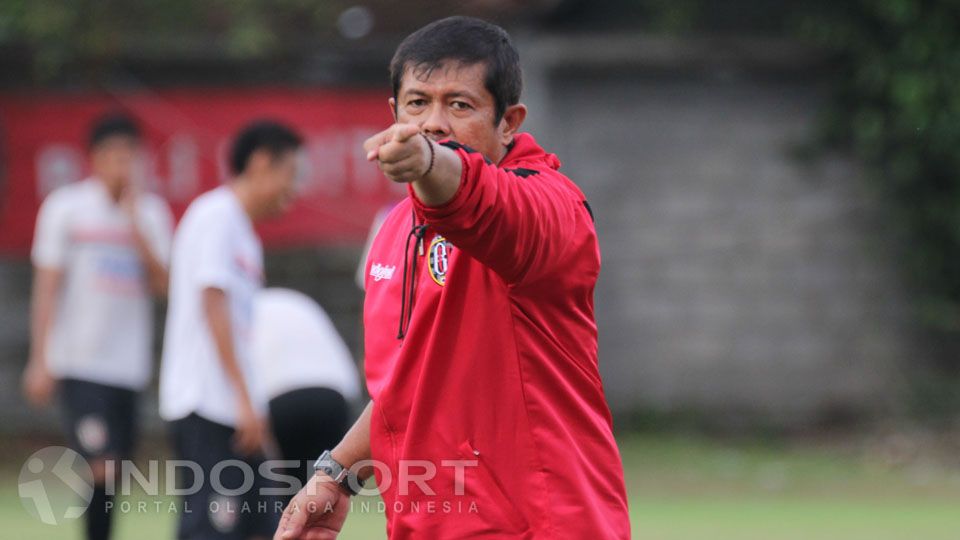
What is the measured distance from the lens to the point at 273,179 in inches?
255

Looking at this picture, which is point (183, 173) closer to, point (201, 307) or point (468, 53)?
point (201, 307)

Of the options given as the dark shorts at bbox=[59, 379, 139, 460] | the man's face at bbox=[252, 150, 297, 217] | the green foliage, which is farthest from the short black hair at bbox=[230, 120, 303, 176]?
the green foliage

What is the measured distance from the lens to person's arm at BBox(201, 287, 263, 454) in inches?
239

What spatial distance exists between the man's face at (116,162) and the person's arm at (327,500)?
460cm

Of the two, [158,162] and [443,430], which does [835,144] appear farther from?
[443,430]

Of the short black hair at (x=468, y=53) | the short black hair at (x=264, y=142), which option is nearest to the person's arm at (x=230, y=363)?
the short black hair at (x=264, y=142)

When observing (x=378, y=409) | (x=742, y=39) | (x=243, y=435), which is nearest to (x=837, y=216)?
(x=742, y=39)

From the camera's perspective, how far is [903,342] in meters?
13.8

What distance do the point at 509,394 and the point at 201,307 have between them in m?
3.26

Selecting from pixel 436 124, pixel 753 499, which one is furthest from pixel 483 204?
pixel 753 499

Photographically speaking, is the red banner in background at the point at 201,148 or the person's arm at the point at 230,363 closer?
the person's arm at the point at 230,363

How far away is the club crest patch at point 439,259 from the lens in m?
3.18

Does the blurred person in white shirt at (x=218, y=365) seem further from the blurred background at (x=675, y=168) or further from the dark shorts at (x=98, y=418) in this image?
the blurred background at (x=675, y=168)

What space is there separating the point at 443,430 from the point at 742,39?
11.1 m
